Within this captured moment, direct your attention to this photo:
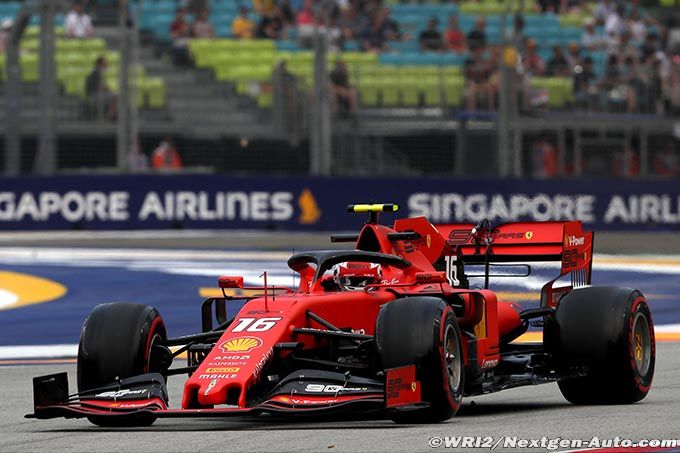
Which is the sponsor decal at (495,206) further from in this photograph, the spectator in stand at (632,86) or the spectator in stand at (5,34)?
the spectator in stand at (5,34)

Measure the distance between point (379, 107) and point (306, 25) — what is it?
9.00 feet

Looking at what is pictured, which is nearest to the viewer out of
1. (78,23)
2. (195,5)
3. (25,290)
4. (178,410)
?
(178,410)

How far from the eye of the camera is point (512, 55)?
26.1m

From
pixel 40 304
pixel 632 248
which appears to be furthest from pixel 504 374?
pixel 632 248

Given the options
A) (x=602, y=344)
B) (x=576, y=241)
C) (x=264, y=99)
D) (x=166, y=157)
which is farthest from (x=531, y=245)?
(x=166, y=157)

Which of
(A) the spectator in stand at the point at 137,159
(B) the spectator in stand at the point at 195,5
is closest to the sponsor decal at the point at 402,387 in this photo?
(A) the spectator in stand at the point at 137,159

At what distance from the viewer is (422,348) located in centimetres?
801

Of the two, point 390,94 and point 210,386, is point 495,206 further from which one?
point 210,386

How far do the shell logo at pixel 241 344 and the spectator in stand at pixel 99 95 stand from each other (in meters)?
18.1

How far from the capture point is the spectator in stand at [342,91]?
85.3 feet

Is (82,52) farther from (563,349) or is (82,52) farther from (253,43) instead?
(563,349)

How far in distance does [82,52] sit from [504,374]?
Result: 17753mm

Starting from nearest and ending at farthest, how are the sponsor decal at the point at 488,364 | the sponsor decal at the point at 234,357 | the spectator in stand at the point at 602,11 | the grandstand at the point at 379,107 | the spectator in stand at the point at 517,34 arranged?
the sponsor decal at the point at 234,357 < the sponsor decal at the point at 488,364 < the grandstand at the point at 379,107 < the spectator in stand at the point at 517,34 < the spectator in stand at the point at 602,11

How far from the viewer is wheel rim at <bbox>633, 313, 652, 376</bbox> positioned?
9.60 m
